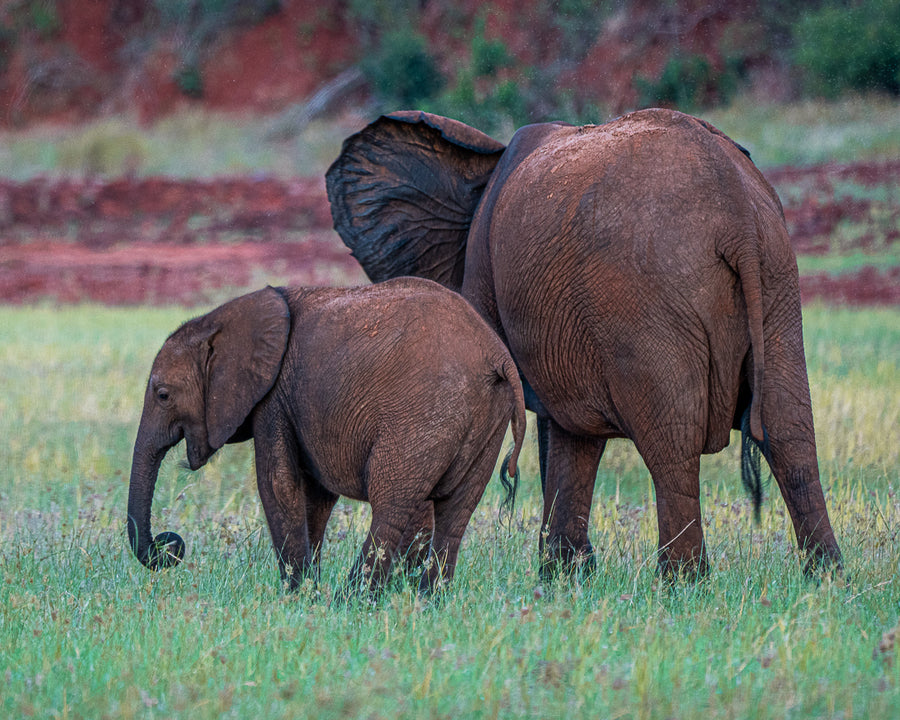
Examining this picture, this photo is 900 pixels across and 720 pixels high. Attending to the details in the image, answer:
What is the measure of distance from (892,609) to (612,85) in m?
32.7

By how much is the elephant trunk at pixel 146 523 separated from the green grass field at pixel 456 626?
9cm

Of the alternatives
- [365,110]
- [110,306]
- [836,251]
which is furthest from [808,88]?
[110,306]

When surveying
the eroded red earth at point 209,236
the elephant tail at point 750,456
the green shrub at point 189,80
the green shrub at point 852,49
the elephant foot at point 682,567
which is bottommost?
the eroded red earth at point 209,236

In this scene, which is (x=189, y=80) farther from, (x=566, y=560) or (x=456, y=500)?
(x=456, y=500)

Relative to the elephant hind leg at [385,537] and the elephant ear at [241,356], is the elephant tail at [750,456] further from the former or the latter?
the elephant ear at [241,356]

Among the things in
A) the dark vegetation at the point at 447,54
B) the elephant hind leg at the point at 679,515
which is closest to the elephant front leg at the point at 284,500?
the elephant hind leg at the point at 679,515

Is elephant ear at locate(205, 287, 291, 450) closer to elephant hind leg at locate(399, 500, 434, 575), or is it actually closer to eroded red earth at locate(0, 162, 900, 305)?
elephant hind leg at locate(399, 500, 434, 575)

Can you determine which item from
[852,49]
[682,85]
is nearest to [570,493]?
[852,49]

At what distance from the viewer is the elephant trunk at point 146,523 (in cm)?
568

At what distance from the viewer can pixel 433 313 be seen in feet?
17.4

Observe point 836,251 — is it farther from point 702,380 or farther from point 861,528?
point 702,380

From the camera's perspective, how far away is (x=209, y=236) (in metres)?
30.7

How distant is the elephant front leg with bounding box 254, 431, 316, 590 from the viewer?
5.59 meters

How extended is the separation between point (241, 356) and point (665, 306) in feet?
6.03
